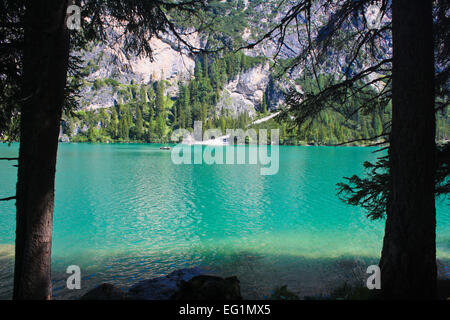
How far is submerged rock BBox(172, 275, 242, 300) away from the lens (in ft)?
10.3

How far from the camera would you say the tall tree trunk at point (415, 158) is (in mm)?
3234

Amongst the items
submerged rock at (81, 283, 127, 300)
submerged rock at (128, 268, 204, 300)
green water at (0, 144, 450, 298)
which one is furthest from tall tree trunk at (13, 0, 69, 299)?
green water at (0, 144, 450, 298)

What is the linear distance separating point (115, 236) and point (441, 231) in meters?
13.7

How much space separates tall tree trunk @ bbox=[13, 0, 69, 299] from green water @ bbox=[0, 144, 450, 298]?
176 inches

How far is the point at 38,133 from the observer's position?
11.1 feet

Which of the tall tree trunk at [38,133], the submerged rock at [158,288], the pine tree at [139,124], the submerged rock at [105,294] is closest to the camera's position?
the tall tree trunk at [38,133]

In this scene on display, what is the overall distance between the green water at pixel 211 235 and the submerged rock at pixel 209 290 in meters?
4.32

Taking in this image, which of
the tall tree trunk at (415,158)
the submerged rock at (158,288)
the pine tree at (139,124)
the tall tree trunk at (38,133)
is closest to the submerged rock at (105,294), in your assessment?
the submerged rock at (158,288)

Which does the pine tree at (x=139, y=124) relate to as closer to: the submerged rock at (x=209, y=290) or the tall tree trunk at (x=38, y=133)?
the tall tree trunk at (x=38, y=133)

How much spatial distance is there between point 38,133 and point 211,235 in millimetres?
10289

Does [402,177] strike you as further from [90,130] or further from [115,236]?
[90,130]

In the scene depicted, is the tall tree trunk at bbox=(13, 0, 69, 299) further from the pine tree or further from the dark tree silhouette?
the pine tree

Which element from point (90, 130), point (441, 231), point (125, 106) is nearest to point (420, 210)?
point (441, 231)

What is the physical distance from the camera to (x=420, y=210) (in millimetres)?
3254
